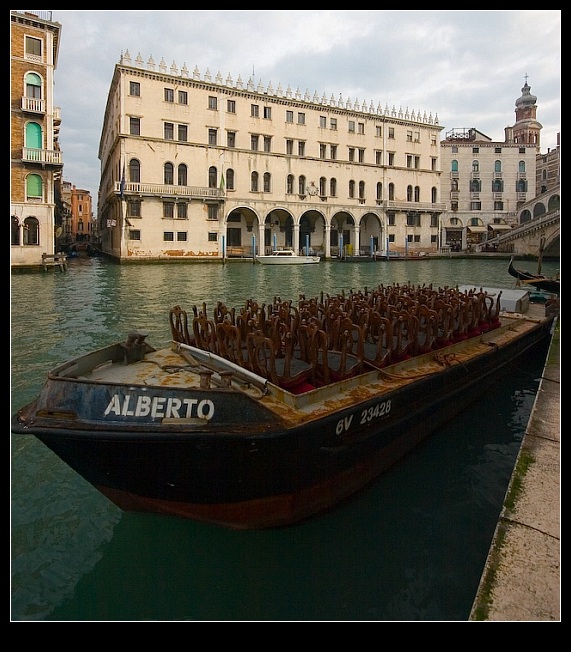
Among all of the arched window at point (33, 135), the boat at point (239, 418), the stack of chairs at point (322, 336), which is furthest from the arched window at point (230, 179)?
the boat at point (239, 418)

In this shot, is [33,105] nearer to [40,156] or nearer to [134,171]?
[40,156]

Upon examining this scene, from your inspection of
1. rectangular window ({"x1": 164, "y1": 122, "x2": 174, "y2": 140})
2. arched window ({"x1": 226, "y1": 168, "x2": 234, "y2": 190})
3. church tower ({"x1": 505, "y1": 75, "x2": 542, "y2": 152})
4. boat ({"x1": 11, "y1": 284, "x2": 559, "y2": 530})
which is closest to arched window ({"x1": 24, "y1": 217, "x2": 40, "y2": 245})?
rectangular window ({"x1": 164, "y1": 122, "x2": 174, "y2": 140})

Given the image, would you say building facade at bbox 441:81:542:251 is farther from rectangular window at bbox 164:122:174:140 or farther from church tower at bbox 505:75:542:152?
rectangular window at bbox 164:122:174:140

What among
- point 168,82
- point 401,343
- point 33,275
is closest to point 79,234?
point 168,82

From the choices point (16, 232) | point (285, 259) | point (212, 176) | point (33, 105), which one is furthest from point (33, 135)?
point (285, 259)

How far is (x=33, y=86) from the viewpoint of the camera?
77.5ft

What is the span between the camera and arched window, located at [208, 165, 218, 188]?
3388 centimetres

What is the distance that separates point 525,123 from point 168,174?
46.2 meters

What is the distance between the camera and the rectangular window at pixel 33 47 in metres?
23.4

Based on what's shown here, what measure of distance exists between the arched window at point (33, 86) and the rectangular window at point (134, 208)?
799 centimetres

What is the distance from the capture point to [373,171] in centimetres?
4116

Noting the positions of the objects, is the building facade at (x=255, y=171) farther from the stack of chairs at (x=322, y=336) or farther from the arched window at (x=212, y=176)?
the stack of chairs at (x=322, y=336)
